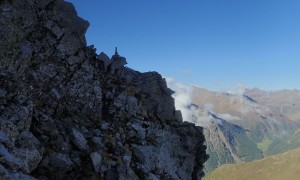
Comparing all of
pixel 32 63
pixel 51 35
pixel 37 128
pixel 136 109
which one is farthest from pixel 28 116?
pixel 136 109

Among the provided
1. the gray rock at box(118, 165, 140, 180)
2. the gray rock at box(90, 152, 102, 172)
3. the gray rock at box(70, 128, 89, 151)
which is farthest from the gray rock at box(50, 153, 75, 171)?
the gray rock at box(118, 165, 140, 180)

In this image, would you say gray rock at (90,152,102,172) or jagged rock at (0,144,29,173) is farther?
gray rock at (90,152,102,172)

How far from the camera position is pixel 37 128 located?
27.5m

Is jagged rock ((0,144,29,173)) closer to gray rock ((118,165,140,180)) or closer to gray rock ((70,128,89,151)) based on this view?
gray rock ((70,128,89,151))

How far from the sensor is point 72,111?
35.3 metres

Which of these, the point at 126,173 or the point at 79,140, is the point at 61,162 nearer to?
the point at 79,140

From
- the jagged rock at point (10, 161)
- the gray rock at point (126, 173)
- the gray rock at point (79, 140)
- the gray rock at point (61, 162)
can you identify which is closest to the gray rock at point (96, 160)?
the gray rock at point (79, 140)

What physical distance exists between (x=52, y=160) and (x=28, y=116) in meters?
3.72

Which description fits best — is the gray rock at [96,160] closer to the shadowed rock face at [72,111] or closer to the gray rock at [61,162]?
→ the shadowed rock face at [72,111]

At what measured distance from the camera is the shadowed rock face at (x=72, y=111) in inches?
978

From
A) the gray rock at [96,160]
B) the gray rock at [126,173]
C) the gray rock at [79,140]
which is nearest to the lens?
the gray rock at [96,160]

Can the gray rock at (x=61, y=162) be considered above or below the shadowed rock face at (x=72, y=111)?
below

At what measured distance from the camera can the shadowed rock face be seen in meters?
24.8

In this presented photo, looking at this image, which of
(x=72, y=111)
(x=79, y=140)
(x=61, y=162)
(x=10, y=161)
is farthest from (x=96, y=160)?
(x=10, y=161)
